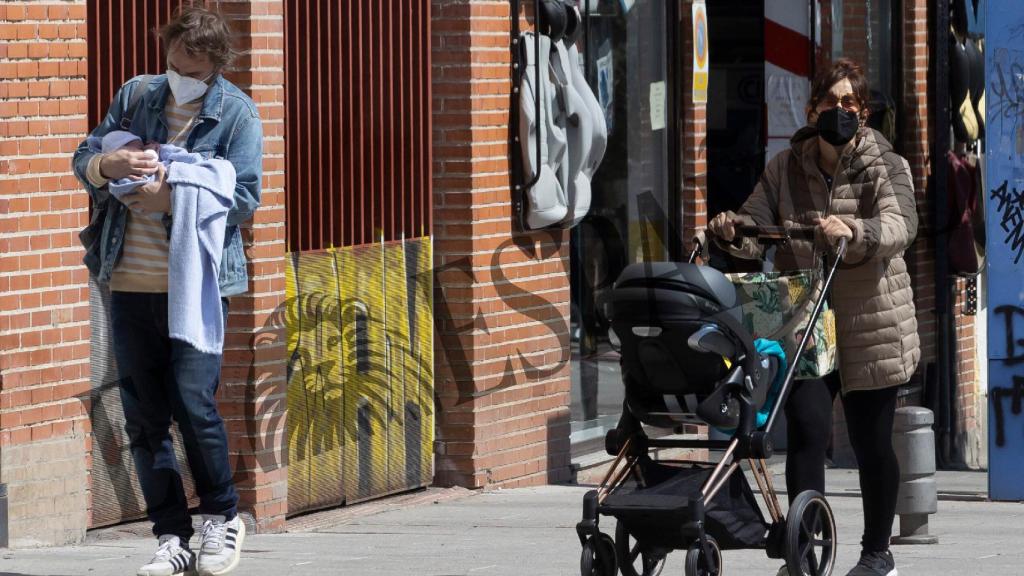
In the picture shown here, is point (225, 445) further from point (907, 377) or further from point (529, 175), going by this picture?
point (529, 175)

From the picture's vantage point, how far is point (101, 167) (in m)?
6.34

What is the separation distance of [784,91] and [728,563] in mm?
6305

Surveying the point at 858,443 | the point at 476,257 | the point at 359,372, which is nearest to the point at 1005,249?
the point at 476,257

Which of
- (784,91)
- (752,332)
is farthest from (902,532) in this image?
(784,91)

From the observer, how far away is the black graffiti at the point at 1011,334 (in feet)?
35.1

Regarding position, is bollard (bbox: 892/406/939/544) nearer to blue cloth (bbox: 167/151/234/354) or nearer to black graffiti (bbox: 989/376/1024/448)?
black graffiti (bbox: 989/376/1024/448)

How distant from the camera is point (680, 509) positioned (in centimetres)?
615

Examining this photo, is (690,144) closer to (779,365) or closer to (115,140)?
(779,365)

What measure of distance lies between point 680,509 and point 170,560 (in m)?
1.69

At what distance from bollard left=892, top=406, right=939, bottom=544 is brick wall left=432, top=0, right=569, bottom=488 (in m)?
2.10

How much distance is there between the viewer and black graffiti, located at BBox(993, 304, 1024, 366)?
422 inches

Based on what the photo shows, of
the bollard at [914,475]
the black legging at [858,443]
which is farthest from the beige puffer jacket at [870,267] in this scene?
the bollard at [914,475]

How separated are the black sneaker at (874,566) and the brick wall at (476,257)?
9.68ft

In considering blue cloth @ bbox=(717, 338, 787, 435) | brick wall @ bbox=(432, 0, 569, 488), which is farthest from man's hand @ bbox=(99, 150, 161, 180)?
brick wall @ bbox=(432, 0, 569, 488)
